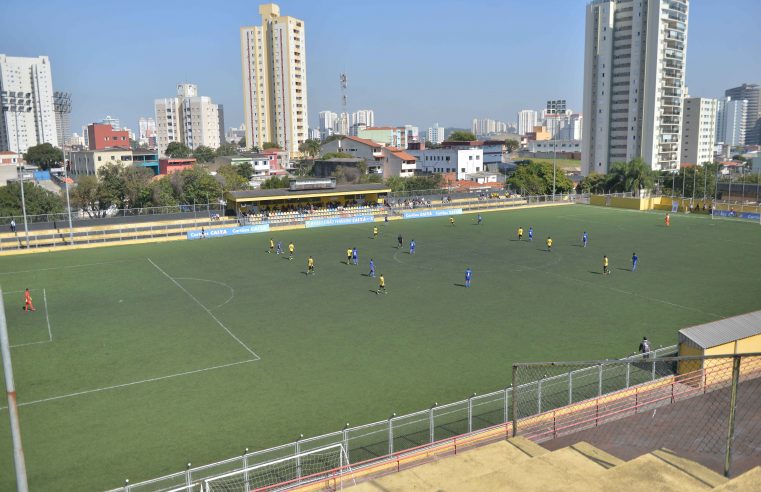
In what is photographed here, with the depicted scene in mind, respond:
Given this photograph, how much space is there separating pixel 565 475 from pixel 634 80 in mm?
113616

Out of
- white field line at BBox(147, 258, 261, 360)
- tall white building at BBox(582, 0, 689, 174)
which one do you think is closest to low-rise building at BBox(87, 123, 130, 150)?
tall white building at BBox(582, 0, 689, 174)

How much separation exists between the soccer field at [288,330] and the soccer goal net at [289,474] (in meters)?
2.02

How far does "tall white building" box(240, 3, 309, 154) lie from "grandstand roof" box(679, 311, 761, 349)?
5726 inches

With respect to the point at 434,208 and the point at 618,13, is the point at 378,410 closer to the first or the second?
the point at 434,208

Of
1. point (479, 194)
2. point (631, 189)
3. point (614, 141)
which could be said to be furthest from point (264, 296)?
point (614, 141)

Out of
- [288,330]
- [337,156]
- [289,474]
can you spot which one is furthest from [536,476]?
[337,156]

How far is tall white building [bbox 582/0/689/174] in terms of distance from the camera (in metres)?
104

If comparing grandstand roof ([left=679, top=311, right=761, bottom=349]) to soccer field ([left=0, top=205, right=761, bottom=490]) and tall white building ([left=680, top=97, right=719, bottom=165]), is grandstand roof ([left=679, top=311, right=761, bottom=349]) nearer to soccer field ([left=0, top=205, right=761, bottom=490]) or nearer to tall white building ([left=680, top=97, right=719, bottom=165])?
soccer field ([left=0, top=205, right=761, bottom=490])

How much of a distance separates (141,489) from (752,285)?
3002 centimetres

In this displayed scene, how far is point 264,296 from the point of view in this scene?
97.7 ft

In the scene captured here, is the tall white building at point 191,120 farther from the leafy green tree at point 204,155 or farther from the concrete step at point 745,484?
the concrete step at point 745,484

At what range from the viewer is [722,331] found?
17641mm

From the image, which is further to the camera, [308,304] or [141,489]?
[308,304]

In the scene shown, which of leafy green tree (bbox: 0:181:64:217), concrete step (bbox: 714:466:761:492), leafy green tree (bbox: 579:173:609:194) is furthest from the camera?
leafy green tree (bbox: 579:173:609:194)
